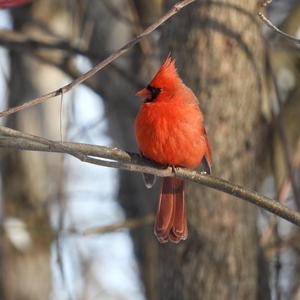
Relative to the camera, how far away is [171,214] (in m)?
3.12

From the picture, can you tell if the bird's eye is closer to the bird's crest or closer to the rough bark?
the bird's crest

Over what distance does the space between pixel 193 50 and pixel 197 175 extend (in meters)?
1.33

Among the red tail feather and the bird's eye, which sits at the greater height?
the bird's eye

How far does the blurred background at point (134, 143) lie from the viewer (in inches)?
141

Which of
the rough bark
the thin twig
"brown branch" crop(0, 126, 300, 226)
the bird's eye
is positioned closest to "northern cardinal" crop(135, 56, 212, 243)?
the bird's eye

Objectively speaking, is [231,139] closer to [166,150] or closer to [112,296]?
[166,150]

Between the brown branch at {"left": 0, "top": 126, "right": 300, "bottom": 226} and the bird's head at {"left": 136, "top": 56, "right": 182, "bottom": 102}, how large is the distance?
1.18 ft

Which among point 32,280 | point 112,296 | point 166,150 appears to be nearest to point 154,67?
point 32,280

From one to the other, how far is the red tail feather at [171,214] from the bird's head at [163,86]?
0.47 metres

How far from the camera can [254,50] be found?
12.1 feet

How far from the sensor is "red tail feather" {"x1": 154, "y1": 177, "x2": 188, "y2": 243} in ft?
10.1

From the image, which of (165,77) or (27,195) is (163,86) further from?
(27,195)

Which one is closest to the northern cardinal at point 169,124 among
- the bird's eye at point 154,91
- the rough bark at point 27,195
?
the bird's eye at point 154,91

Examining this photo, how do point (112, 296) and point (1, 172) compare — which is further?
point (112, 296)
